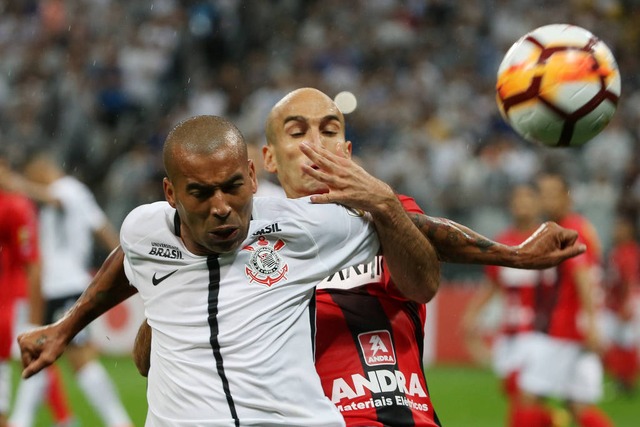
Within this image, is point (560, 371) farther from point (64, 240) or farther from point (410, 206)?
point (410, 206)

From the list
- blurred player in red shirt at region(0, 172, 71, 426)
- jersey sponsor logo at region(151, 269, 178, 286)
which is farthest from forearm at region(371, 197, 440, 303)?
blurred player in red shirt at region(0, 172, 71, 426)

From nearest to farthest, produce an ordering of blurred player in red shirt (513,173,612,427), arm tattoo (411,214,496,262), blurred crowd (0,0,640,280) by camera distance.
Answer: arm tattoo (411,214,496,262) → blurred player in red shirt (513,173,612,427) → blurred crowd (0,0,640,280)

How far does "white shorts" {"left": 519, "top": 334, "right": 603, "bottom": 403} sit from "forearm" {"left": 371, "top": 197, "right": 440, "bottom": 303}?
15.3 ft

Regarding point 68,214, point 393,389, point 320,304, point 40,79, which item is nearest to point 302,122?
point 320,304

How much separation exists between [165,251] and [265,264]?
323 millimetres

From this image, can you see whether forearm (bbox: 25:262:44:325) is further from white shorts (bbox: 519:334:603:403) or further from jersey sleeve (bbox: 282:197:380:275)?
jersey sleeve (bbox: 282:197:380:275)

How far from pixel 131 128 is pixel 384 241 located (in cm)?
1292

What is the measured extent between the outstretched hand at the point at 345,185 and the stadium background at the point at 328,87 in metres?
9.63

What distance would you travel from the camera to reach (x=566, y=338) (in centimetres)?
819

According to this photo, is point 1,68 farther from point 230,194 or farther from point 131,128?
point 230,194

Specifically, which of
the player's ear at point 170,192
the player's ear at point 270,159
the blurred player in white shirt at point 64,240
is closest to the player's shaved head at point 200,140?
the player's ear at point 170,192

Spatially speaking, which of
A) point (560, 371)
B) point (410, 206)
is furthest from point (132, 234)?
point (560, 371)

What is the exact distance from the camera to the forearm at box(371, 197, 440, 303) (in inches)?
138

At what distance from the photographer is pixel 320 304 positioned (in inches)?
153
